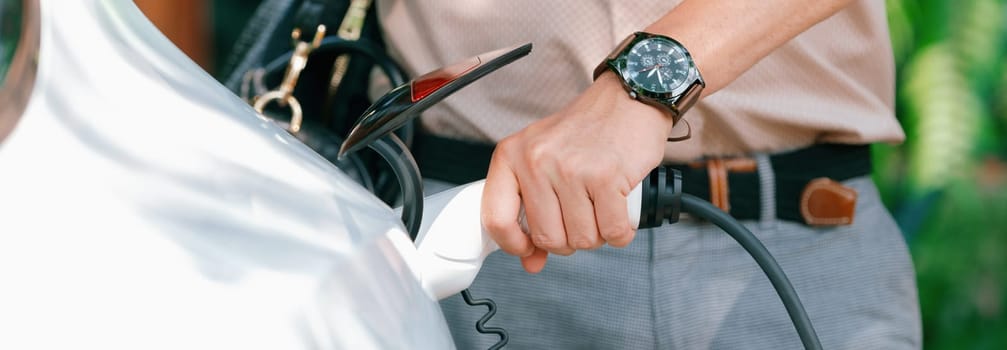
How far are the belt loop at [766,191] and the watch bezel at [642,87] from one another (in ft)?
0.75

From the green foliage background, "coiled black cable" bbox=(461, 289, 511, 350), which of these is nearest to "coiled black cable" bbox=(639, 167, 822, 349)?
"coiled black cable" bbox=(461, 289, 511, 350)

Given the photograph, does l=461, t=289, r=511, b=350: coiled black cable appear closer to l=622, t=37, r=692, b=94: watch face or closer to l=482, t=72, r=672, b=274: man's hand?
l=482, t=72, r=672, b=274: man's hand

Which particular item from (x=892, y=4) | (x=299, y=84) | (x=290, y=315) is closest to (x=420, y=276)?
(x=290, y=315)

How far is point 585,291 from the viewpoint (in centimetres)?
101

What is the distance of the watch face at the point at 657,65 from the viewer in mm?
792

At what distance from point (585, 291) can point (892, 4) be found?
148 cm

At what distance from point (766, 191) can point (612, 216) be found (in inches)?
12.1

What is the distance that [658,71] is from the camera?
79 centimetres

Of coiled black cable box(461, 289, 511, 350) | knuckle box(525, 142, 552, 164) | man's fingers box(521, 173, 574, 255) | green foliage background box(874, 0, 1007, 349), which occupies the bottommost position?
green foliage background box(874, 0, 1007, 349)

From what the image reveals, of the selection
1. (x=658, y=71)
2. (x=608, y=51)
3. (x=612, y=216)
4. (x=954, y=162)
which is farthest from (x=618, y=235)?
(x=954, y=162)

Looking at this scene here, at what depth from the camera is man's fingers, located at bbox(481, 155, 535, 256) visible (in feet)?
2.39

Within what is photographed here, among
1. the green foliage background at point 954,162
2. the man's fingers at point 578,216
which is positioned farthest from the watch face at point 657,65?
the green foliage background at point 954,162

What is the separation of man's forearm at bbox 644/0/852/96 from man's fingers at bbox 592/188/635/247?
0.13 m

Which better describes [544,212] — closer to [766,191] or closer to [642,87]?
[642,87]
